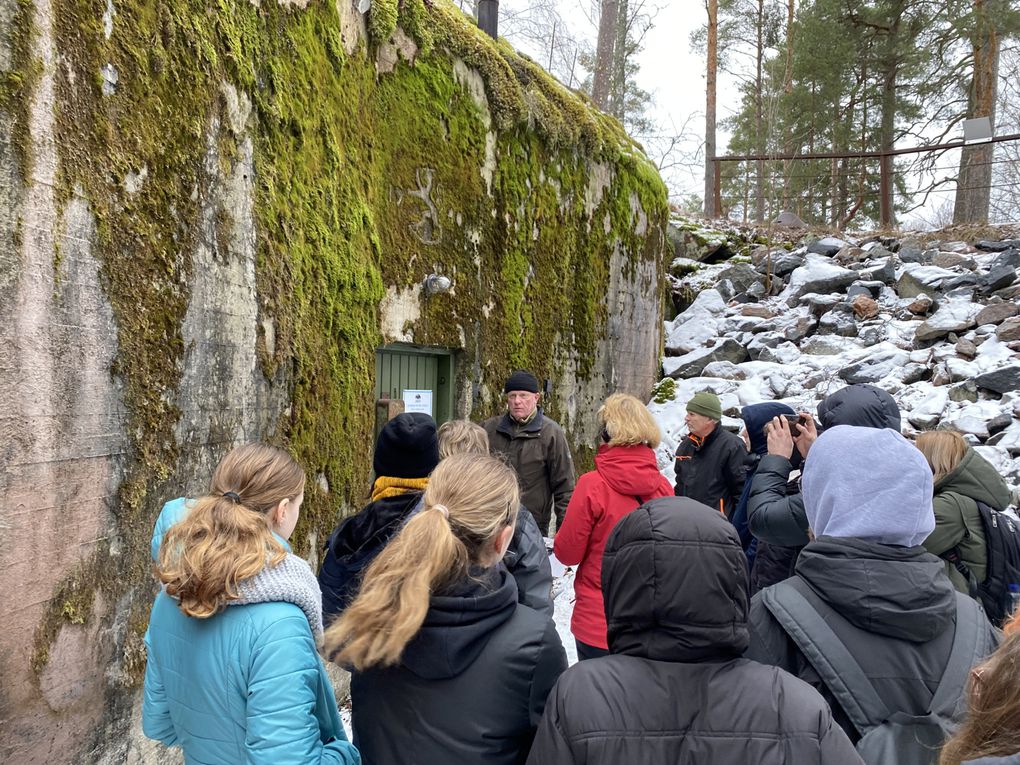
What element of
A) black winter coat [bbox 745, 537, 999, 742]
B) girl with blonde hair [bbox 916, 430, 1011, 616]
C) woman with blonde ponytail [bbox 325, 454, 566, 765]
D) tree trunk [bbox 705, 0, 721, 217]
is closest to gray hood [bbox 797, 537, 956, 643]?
black winter coat [bbox 745, 537, 999, 742]

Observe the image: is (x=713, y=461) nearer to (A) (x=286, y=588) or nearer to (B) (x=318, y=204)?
(B) (x=318, y=204)

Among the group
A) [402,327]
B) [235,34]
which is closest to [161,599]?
[235,34]

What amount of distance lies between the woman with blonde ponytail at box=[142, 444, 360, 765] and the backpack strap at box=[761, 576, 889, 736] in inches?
47.6

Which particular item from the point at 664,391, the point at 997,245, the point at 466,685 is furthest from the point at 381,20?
the point at 997,245

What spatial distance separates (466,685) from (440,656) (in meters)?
0.10

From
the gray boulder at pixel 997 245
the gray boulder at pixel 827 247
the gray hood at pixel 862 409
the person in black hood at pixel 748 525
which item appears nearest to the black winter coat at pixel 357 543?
the person in black hood at pixel 748 525

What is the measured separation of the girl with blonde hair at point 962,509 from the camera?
9.00 feet

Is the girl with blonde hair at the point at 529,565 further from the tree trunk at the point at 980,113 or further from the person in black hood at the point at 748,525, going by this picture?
the tree trunk at the point at 980,113

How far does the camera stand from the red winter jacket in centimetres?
336

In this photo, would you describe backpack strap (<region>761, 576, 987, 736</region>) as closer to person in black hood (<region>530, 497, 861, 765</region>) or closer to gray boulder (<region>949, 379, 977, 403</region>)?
person in black hood (<region>530, 497, 861, 765</region>)

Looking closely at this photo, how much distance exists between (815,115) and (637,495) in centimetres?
1809

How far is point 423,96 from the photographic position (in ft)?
18.1

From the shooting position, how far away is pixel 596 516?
11.0 feet

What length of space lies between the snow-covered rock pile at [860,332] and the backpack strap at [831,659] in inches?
265
